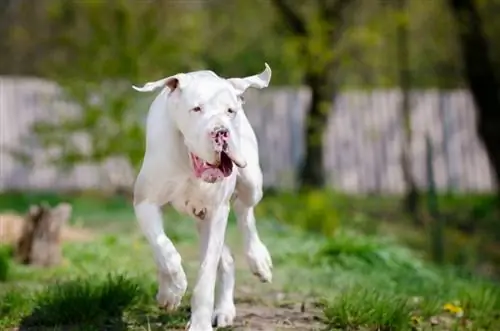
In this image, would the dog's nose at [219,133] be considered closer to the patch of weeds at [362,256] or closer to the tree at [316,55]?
the patch of weeds at [362,256]

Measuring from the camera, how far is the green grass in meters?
4.73

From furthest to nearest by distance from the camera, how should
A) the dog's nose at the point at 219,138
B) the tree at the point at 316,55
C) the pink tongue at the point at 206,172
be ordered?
the tree at the point at 316,55
the pink tongue at the point at 206,172
the dog's nose at the point at 219,138

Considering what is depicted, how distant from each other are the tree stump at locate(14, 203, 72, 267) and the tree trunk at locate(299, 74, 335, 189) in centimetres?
712

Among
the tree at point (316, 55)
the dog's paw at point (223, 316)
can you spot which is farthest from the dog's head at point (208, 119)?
the tree at point (316, 55)

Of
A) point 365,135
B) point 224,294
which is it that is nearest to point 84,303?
point 224,294

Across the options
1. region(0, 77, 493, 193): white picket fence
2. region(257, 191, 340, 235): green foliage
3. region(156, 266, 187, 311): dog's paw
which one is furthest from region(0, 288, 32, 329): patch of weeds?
region(0, 77, 493, 193): white picket fence

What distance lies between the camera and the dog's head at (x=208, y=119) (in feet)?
12.7

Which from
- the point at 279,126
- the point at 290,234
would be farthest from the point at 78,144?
the point at 290,234

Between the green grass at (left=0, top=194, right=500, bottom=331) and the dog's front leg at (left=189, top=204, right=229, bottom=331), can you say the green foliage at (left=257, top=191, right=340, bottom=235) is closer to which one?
the green grass at (left=0, top=194, right=500, bottom=331)

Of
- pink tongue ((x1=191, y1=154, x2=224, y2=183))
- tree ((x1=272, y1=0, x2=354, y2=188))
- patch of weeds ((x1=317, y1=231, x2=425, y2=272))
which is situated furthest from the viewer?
tree ((x1=272, y1=0, x2=354, y2=188))

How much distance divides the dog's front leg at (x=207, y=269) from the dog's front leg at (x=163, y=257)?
0.28 feet

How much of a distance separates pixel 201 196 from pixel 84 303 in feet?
3.20

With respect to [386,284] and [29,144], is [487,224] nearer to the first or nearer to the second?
[386,284]

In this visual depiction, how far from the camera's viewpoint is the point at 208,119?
393 cm
